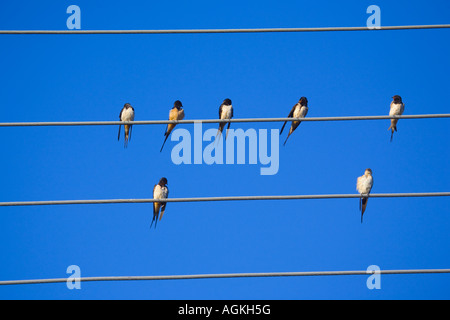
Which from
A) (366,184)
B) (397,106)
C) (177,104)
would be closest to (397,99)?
(397,106)

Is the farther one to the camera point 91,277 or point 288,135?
point 288,135

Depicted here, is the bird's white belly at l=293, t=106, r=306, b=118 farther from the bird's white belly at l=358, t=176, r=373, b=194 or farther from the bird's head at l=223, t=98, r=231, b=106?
the bird's white belly at l=358, t=176, r=373, b=194

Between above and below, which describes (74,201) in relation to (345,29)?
below

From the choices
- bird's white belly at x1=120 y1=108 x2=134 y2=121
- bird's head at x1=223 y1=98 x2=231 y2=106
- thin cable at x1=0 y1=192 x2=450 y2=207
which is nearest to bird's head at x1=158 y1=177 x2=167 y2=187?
bird's white belly at x1=120 y1=108 x2=134 y2=121

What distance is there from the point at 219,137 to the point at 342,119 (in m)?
3.43

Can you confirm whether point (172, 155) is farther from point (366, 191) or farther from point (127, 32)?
point (366, 191)

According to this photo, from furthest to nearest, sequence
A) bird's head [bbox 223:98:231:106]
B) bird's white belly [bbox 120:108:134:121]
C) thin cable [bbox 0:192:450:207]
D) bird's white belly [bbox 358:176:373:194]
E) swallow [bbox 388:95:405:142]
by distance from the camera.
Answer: bird's head [bbox 223:98:231:106] → bird's white belly [bbox 120:108:134:121] → swallow [bbox 388:95:405:142] → bird's white belly [bbox 358:176:373:194] → thin cable [bbox 0:192:450:207]

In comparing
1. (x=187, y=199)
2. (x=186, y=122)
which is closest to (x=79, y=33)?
(x=186, y=122)

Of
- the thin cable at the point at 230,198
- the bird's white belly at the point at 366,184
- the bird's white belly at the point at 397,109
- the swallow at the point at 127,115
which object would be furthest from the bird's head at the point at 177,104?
the thin cable at the point at 230,198

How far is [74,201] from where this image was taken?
31.6 feet

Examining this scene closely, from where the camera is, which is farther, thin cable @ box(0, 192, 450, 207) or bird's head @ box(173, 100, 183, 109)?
bird's head @ box(173, 100, 183, 109)

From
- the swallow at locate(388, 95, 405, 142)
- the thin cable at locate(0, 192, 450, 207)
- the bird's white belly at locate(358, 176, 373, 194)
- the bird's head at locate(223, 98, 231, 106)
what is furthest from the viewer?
the bird's head at locate(223, 98, 231, 106)

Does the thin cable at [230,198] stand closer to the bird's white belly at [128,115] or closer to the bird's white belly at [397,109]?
the bird's white belly at [397,109]

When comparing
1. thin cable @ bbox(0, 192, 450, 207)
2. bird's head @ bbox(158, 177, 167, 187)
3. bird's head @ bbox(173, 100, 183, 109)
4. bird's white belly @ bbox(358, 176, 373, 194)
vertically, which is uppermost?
bird's head @ bbox(173, 100, 183, 109)
